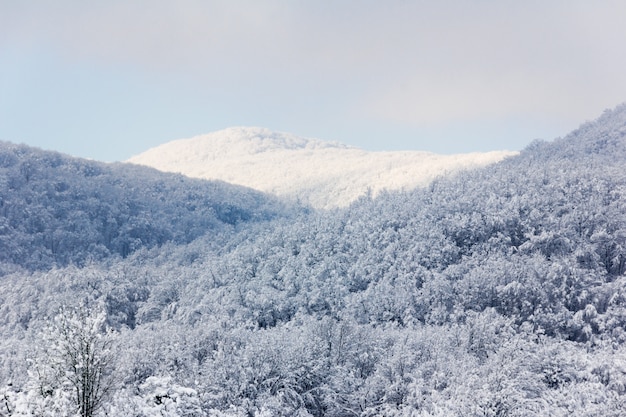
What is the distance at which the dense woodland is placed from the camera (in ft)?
116

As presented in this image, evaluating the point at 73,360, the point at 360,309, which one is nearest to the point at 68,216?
the point at 360,309

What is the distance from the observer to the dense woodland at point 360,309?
35469mm

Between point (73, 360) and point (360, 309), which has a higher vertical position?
point (73, 360)

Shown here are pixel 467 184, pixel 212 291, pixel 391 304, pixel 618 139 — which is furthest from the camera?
pixel 618 139

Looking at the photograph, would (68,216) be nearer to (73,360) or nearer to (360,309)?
(360,309)

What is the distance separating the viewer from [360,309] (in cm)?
8150

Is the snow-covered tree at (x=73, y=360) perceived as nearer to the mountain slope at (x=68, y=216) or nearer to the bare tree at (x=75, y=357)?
the bare tree at (x=75, y=357)

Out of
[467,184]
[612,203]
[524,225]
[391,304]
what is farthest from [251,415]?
[467,184]

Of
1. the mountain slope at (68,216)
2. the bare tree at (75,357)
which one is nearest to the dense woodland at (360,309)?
the bare tree at (75,357)

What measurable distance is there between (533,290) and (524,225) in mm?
20629

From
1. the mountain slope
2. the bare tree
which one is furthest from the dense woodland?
the mountain slope

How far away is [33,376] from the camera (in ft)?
72.3

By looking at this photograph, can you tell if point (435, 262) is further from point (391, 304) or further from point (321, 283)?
point (321, 283)

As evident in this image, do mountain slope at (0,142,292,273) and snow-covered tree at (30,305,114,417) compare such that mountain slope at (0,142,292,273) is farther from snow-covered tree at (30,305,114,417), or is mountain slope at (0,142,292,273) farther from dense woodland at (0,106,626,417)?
snow-covered tree at (30,305,114,417)
